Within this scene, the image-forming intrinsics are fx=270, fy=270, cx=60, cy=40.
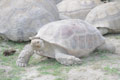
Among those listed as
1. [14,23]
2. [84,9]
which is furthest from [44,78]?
[84,9]

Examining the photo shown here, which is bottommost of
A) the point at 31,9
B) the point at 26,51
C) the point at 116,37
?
the point at 116,37

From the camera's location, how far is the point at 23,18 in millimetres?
5758

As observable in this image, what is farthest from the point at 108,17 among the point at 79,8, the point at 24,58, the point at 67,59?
the point at 24,58

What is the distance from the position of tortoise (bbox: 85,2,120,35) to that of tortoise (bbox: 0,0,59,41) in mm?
1087

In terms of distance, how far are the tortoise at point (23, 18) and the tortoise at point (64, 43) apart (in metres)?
1.37

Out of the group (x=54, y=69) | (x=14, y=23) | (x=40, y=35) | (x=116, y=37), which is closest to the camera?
(x=54, y=69)

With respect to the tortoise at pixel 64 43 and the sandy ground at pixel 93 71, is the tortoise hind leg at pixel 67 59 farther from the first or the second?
the sandy ground at pixel 93 71

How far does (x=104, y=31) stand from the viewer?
643cm

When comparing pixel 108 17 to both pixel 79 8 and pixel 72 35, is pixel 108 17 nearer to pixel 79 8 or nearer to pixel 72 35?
pixel 79 8

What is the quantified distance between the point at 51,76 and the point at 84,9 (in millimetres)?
4406

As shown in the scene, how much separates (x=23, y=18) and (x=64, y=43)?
187 cm

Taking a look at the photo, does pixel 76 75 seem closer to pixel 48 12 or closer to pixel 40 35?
pixel 40 35

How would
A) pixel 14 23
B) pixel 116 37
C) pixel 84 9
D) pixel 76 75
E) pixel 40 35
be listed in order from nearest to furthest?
pixel 76 75
pixel 40 35
pixel 14 23
pixel 116 37
pixel 84 9

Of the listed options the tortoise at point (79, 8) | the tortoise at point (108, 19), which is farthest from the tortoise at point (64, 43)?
the tortoise at point (79, 8)
